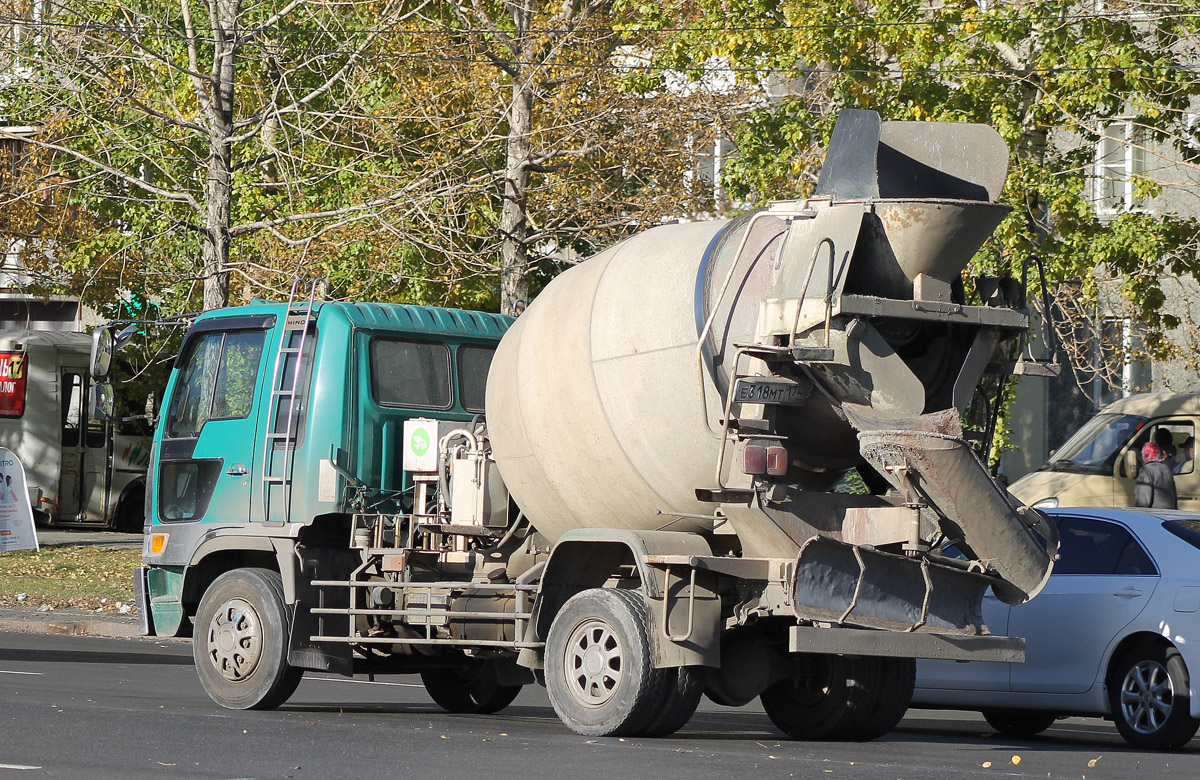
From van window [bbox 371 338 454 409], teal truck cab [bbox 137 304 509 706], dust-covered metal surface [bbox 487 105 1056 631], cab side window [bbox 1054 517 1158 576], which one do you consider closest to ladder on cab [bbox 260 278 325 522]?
teal truck cab [bbox 137 304 509 706]

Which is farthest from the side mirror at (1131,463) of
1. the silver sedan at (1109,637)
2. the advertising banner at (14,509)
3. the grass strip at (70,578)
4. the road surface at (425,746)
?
the advertising banner at (14,509)

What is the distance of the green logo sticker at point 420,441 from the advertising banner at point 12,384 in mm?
A: 20876

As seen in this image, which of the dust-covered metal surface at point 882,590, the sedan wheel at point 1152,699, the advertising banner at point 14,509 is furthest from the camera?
the advertising banner at point 14,509

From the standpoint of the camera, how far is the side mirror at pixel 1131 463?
2122cm

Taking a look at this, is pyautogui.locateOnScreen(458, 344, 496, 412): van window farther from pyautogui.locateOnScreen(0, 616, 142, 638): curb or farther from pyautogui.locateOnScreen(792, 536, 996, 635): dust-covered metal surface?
pyautogui.locateOnScreen(0, 616, 142, 638): curb

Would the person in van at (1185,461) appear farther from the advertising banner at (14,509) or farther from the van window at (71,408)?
the van window at (71,408)

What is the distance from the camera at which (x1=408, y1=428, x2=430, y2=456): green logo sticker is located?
35.0 ft

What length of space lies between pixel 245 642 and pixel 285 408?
4.87ft

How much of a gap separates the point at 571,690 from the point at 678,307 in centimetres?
209

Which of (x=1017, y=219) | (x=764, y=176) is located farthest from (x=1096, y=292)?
(x=764, y=176)

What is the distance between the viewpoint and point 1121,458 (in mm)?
21312

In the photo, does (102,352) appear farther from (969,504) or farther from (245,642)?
(969,504)

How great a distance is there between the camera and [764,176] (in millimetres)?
21547

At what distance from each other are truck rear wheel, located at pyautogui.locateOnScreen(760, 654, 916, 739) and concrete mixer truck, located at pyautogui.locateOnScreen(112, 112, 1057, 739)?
0.06 feet
